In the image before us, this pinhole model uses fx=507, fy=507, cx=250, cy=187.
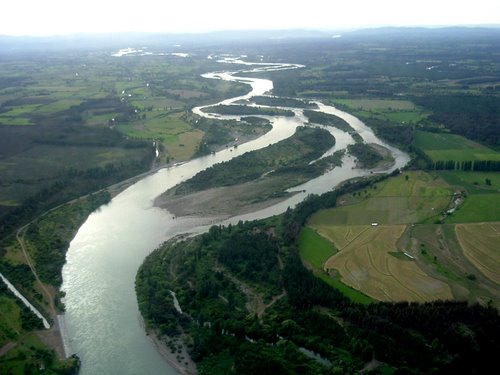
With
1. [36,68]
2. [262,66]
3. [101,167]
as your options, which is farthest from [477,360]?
[36,68]

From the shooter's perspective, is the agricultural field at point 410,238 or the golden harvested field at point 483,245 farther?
the golden harvested field at point 483,245

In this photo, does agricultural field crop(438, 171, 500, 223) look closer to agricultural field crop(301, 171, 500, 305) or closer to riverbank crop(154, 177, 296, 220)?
agricultural field crop(301, 171, 500, 305)

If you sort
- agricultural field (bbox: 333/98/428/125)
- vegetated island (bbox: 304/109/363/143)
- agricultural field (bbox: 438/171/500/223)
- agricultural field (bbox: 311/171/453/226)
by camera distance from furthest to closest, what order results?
agricultural field (bbox: 333/98/428/125) → vegetated island (bbox: 304/109/363/143) → agricultural field (bbox: 311/171/453/226) → agricultural field (bbox: 438/171/500/223)

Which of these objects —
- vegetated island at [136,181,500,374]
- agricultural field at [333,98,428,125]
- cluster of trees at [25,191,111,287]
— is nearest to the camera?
vegetated island at [136,181,500,374]

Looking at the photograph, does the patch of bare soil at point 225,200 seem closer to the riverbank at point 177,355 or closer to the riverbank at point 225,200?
the riverbank at point 225,200

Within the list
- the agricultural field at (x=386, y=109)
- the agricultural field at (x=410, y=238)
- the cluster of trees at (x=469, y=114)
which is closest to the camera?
the agricultural field at (x=410, y=238)

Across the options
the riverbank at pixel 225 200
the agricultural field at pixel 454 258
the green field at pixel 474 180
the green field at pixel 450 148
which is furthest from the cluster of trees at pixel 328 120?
the agricultural field at pixel 454 258

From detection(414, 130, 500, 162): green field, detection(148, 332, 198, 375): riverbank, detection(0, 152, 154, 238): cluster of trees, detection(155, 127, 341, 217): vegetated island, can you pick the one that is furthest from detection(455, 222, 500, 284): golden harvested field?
detection(0, 152, 154, 238): cluster of trees
